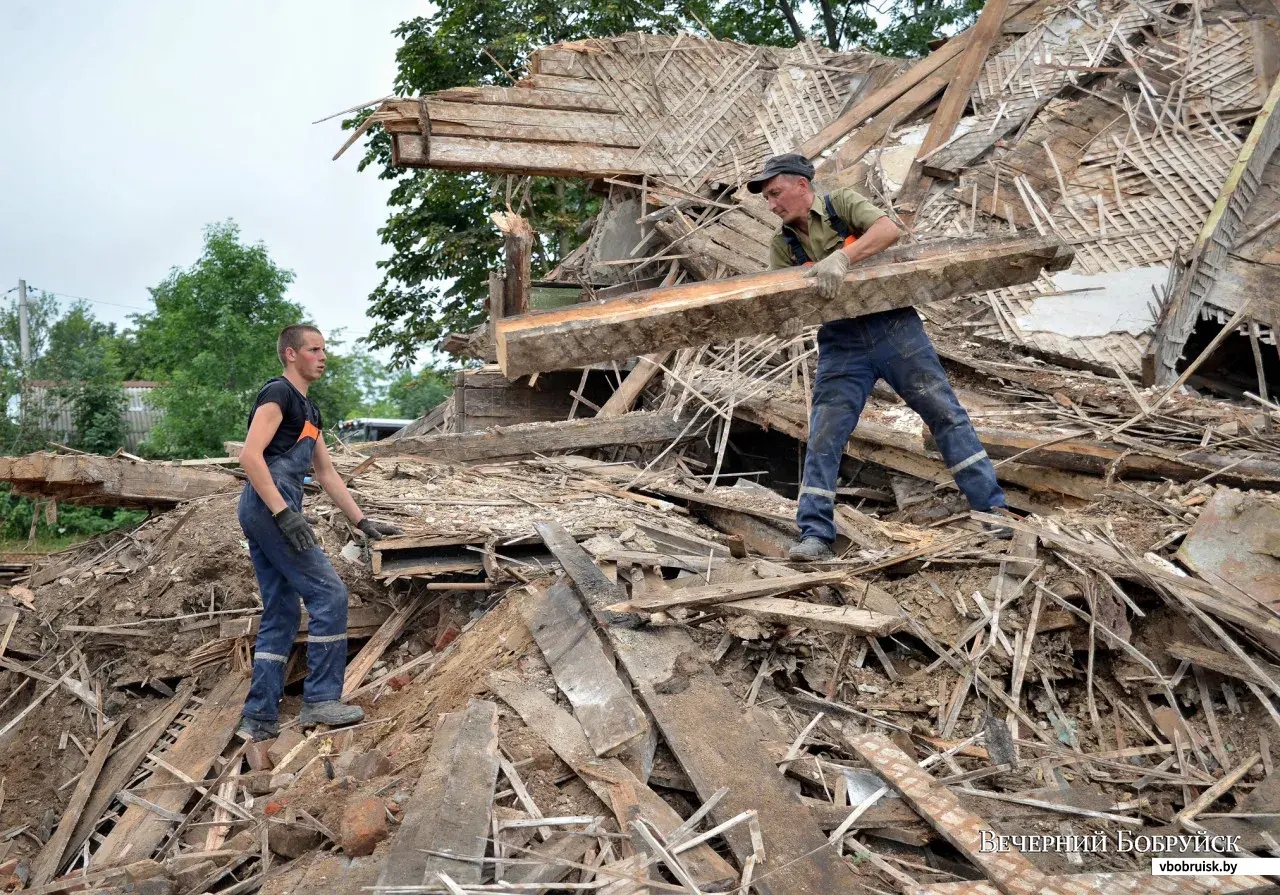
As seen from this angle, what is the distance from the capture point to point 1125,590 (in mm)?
3504

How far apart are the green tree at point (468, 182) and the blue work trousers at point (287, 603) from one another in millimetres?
12540

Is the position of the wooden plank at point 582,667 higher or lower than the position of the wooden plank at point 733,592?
lower

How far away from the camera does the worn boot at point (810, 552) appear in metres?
4.23

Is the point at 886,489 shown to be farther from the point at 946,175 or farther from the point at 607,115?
the point at 607,115

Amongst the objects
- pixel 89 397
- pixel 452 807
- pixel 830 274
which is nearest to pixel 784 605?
pixel 830 274

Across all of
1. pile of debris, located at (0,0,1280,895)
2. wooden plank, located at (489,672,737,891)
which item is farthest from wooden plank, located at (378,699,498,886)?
wooden plank, located at (489,672,737,891)

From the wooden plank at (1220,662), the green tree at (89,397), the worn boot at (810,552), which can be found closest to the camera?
the wooden plank at (1220,662)

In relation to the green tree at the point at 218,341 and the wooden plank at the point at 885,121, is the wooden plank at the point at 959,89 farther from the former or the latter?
the green tree at the point at 218,341

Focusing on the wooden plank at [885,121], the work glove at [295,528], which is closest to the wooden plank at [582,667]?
the work glove at [295,528]

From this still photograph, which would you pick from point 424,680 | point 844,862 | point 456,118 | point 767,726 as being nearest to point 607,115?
point 456,118

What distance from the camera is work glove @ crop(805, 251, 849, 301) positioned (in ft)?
12.1

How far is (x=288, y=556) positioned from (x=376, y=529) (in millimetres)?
629

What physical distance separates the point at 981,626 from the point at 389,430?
19150mm

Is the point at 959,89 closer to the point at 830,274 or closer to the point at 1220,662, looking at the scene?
the point at 830,274
